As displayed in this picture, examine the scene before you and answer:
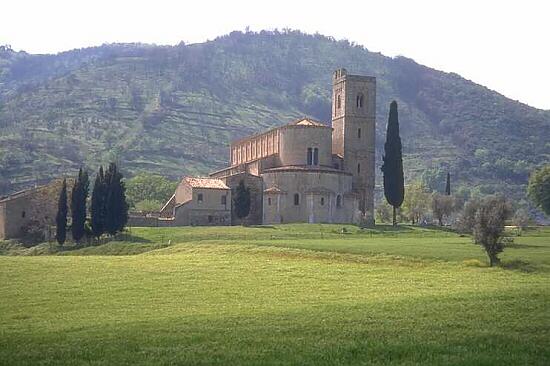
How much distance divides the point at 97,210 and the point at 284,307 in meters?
47.0

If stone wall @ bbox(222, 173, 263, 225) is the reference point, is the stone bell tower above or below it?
above

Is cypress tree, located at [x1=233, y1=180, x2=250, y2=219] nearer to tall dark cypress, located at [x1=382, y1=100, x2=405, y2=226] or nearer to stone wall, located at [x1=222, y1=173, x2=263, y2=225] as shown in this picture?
stone wall, located at [x1=222, y1=173, x2=263, y2=225]

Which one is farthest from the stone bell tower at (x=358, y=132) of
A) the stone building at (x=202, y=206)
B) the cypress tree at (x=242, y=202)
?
the stone building at (x=202, y=206)

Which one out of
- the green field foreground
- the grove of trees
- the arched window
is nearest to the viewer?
the green field foreground

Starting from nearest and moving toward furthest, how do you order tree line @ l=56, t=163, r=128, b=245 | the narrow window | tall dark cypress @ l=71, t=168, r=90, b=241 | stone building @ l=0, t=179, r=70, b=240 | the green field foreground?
the green field foreground
tree line @ l=56, t=163, r=128, b=245
tall dark cypress @ l=71, t=168, r=90, b=241
stone building @ l=0, t=179, r=70, b=240
the narrow window

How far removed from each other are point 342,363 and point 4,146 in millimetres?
160206

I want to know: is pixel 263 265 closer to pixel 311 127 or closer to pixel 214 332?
pixel 214 332

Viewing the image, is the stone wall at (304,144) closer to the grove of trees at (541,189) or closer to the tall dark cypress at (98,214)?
the grove of trees at (541,189)

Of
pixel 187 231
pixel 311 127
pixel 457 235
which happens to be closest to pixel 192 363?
pixel 187 231

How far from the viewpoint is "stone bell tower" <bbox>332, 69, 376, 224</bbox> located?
95.7 metres

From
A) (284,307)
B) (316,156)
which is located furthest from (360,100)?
(284,307)

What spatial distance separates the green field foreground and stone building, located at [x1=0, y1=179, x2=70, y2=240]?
29.5m

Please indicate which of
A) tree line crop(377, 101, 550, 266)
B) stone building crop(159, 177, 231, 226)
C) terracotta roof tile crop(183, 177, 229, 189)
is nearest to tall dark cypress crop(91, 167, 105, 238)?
stone building crop(159, 177, 231, 226)

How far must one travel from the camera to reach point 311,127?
309 feet
